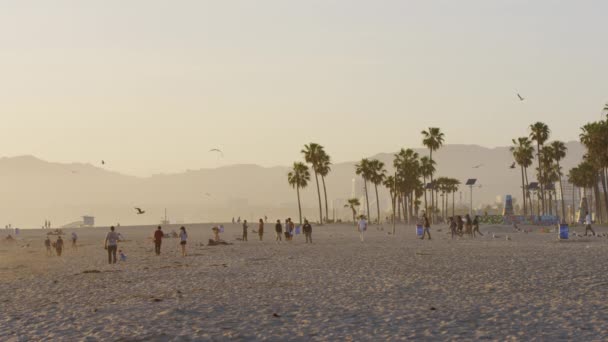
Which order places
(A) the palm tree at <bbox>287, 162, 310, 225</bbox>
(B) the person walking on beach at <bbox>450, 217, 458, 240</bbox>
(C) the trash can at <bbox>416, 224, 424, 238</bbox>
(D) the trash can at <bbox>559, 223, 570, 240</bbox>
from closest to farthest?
(D) the trash can at <bbox>559, 223, 570, 240</bbox>
(B) the person walking on beach at <bbox>450, 217, 458, 240</bbox>
(C) the trash can at <bbox>416, 224, 424, 238</bbox>
(A) the palm tree at <bbox>287, 162, 310, 225</bbox>

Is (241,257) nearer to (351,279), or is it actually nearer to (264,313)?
(351,279)

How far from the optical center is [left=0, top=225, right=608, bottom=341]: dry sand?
39.9ft

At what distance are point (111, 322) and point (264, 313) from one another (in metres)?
3.12

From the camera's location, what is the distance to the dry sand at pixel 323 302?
39.9 feet

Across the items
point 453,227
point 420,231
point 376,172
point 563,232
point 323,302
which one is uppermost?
point 376,172

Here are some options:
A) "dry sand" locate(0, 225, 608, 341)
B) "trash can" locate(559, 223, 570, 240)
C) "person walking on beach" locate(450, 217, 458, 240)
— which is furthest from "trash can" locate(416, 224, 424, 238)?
"dry sand" locate(0, 225, 608, 341)

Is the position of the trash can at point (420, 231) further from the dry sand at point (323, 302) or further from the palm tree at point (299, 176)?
the palm tree at point (299, 176)

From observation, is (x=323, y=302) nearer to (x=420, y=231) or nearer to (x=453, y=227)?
(x=453, y=227)

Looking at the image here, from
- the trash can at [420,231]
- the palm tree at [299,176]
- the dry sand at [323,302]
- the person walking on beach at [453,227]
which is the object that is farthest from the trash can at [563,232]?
Result: the palm tree at [299,176]

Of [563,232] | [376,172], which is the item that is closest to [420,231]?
[563,232]

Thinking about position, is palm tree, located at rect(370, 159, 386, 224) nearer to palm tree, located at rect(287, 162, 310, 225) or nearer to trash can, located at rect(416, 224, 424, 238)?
palm tree, located at rect(287, 162, 310, 225)

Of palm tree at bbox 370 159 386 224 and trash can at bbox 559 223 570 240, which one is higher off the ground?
palm tree at bbox 370 159 386 224

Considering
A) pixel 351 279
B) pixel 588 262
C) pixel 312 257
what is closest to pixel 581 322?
pixel 351 279

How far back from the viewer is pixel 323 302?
15625 millimetres
